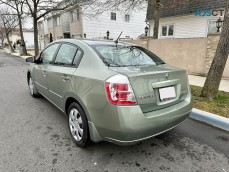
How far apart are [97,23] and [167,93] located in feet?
60.5

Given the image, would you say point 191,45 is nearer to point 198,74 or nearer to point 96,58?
point 198,74

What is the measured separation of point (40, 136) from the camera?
3018 mm

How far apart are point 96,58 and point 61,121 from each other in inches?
68.1

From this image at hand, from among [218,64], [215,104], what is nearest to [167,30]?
[218,64]

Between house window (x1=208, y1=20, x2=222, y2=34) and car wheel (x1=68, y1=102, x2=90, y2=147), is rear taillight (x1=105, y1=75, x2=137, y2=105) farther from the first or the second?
house window (x1=208, y1=20, x2=222, y2=34)

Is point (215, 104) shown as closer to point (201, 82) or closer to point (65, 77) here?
point (201, 82)

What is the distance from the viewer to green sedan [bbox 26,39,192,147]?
2.10m

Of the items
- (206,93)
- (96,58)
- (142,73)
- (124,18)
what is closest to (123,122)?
(142,73)

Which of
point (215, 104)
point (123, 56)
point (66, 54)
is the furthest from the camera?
point (215, 104)

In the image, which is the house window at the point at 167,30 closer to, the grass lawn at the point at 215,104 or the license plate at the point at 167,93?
the grass lawn at the point at 215,104

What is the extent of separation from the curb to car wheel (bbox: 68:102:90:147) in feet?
8.03

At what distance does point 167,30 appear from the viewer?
13.4 metres

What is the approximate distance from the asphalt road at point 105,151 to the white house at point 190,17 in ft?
31.6

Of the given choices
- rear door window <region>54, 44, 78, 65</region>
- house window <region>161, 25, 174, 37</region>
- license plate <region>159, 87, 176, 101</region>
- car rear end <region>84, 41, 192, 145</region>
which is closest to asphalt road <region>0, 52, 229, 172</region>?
car rear end <region>84, 41, 192, 145</region>
